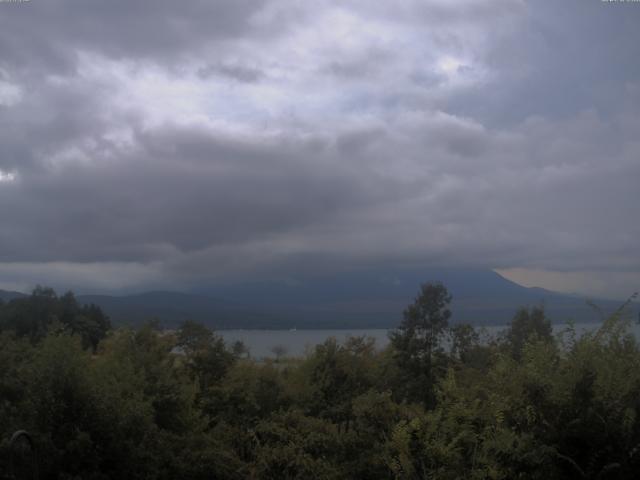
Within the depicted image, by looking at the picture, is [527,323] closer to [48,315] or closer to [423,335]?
[423,335]

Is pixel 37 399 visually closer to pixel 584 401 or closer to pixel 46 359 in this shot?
pixel 46 359

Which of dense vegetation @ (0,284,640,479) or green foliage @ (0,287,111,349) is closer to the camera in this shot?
dense vegetation @ (0,284,640,479)

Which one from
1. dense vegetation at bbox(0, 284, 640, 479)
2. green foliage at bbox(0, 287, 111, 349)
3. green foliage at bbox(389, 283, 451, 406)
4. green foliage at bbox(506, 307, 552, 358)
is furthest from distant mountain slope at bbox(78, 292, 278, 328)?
dense vegetation at bbox(0, 284, 640, 479)

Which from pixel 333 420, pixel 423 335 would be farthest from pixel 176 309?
pixel 333 420

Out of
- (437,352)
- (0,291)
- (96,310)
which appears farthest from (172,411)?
(0,291)

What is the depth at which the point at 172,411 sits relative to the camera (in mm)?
13039

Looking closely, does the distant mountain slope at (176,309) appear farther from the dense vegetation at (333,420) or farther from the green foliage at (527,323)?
the dense vegetation at (333,420)

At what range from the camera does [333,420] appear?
14781 millimetres

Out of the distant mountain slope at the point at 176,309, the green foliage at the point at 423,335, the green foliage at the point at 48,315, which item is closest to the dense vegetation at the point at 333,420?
the green foliage at the point at 423,335

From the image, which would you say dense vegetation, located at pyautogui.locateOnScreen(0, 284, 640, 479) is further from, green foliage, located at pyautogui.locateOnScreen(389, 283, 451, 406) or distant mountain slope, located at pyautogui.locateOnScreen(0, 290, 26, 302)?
distant mountain slope, located at pyautogui.locateOnScreen(0, 290, 26, 302)

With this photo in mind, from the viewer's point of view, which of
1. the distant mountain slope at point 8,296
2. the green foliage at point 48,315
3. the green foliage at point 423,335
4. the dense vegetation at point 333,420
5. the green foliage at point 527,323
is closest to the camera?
the dense vegetation at point 333,420

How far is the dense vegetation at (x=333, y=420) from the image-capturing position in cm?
806

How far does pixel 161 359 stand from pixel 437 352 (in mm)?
7946

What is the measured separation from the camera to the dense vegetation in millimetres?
8062
